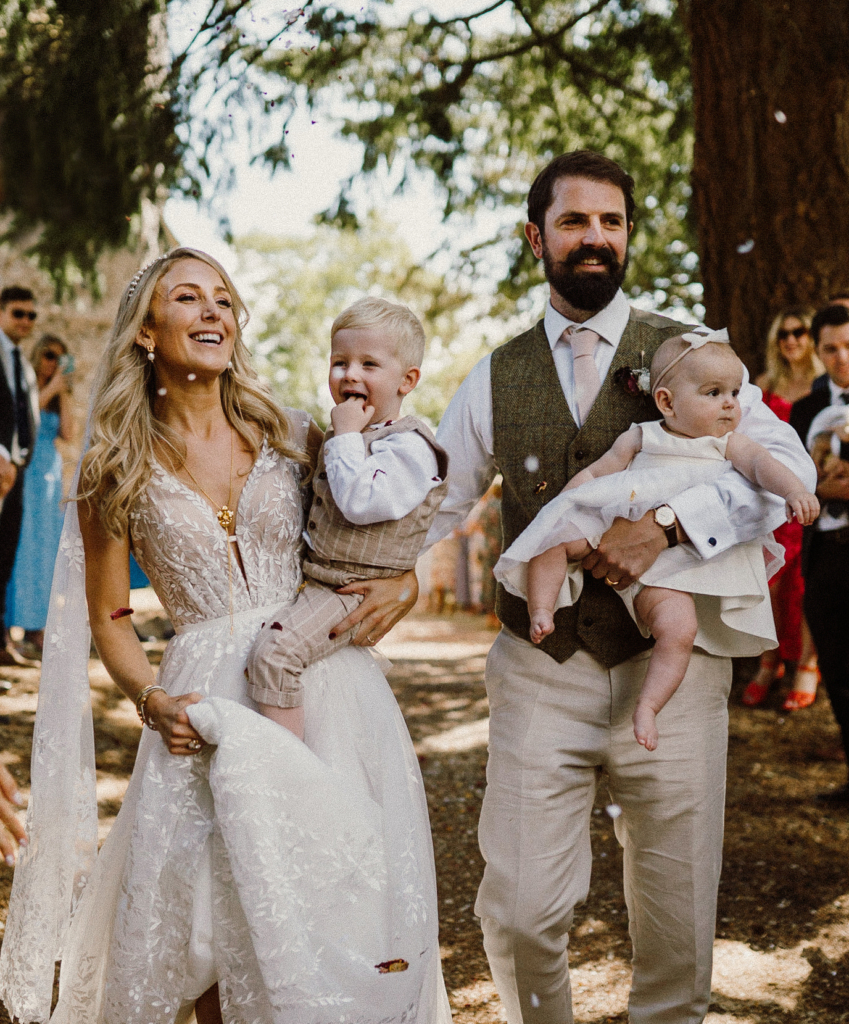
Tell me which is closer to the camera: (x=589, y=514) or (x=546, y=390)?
(x=589, y=514)

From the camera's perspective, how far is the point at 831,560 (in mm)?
5020

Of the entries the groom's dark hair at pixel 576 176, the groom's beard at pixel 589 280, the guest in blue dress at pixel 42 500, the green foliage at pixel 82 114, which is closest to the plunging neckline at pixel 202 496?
the groom's beard at pixel 589 280

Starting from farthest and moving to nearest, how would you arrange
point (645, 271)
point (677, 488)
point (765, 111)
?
point (645, 271) < point (765, 111) < point (677, 488)

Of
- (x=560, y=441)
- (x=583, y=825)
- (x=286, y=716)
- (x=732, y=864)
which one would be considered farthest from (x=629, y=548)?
(x=732, y=864)

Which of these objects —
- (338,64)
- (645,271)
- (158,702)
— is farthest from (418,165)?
(158,702)

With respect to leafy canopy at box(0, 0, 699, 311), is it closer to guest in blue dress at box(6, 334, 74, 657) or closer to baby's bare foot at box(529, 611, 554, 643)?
guest in blue dress at box(6, 334, 74, 657)

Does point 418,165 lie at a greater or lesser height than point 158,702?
greater

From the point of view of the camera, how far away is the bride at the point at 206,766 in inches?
92.9

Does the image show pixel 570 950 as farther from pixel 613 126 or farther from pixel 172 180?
pixel 613 126

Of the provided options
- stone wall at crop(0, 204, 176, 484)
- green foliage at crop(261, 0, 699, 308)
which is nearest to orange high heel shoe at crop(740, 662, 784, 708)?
green foliage at crop(261, 0, 699, 308)

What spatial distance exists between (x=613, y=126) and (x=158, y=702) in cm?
818

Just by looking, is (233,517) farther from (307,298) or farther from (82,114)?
(307,298)

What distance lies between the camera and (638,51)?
8203 millimetres

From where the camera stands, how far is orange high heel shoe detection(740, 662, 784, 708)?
6.87 m
